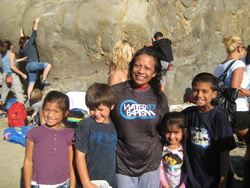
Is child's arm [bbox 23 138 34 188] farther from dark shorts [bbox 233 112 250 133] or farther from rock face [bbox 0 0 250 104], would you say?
rock face [bbox 0 0 250 104]

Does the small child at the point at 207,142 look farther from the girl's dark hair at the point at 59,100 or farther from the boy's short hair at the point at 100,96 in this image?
the girl's dark hair at the point at 59,100

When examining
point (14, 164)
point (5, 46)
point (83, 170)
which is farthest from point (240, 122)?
point (5, 46)

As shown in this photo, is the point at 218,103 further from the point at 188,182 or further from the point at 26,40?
the point at 26,40

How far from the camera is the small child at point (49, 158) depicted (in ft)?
6.72

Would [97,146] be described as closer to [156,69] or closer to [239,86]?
[156,69]

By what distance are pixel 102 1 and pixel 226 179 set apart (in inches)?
181

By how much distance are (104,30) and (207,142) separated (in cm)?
398

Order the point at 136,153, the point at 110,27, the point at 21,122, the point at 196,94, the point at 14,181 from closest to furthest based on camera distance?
the point at 136,153, the point at 196,94, the point at 14,181, the point at 21,122, the point at 110,27

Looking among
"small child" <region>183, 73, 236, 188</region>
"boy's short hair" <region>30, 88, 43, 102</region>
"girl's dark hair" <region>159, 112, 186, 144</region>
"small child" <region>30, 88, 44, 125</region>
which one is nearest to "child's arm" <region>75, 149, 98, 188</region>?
"girl's dark hair" <region>159, 112, 186, 144</region>

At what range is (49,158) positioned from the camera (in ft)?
6.76

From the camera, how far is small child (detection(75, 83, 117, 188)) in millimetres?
1908

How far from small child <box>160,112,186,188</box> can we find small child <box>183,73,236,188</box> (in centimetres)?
8

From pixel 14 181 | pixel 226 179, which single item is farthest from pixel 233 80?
pixel 14 181

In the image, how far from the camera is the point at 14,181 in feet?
10.7
